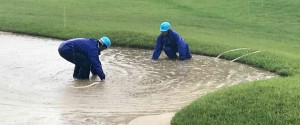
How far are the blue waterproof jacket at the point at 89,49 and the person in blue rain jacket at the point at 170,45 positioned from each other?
2.45m

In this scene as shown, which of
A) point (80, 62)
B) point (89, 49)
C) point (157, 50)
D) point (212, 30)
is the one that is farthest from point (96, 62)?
point (212, 30)

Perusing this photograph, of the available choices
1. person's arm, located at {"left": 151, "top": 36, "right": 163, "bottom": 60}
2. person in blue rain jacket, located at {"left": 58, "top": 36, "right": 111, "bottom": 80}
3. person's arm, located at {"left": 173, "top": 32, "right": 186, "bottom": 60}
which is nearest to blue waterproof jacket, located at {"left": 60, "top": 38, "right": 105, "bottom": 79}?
person in blue rain jacket, located at {"left": 58, "top": 36, "right": 111, "bottom": 80}

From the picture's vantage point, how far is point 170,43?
1230 cm

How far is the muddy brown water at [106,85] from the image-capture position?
301 inches

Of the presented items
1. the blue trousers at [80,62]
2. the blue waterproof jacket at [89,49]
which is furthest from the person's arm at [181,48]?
the blue trousers at [80,62]

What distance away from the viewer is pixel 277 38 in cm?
1766

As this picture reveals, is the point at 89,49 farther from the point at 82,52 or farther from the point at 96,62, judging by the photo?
the point at 96,62

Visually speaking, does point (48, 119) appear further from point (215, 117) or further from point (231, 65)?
point (231, 65)

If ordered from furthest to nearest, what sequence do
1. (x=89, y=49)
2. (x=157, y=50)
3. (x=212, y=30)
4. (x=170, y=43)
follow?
1. (x=212, y=30)
2. (x=170, y=43)
3. (x=157, y=50)
4. (x=89, y=49)

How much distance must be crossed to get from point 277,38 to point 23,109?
460 inches

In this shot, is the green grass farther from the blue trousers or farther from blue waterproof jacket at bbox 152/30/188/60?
the blue trousers

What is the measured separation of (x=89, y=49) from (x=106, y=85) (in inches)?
31.7

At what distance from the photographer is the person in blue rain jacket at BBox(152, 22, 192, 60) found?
12.0 m

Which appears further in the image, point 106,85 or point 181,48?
point 181,48
